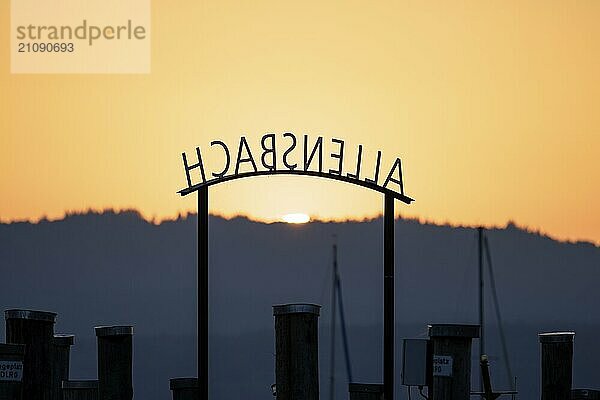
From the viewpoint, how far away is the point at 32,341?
16.7 meters

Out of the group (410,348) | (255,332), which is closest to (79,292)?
(255,332)

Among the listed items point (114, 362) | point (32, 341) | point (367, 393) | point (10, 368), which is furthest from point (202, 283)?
point (10, 368)

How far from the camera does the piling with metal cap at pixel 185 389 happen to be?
2028 cm

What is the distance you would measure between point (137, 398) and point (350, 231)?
607 cm

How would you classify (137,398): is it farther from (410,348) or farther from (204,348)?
(410,348)

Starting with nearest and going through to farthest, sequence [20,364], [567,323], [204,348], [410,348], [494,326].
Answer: [20,364] → [410,348] → [204,348] → [567,323] → [494,326]

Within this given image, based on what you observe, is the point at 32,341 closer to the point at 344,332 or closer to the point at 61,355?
the point at 61,355

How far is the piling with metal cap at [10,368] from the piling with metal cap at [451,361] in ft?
13.6

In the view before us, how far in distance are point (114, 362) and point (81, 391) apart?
63.5 inches

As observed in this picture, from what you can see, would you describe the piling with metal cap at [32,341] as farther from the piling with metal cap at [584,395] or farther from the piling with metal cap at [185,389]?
the piling with metal cap at [584,395]

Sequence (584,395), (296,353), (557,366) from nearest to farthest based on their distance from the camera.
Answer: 1. (296,353)
2. (557,366)
3. (584,395)

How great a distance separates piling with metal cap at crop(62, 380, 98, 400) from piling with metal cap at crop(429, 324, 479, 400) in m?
4.62

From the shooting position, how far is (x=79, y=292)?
1238 inches

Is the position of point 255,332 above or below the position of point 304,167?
below
